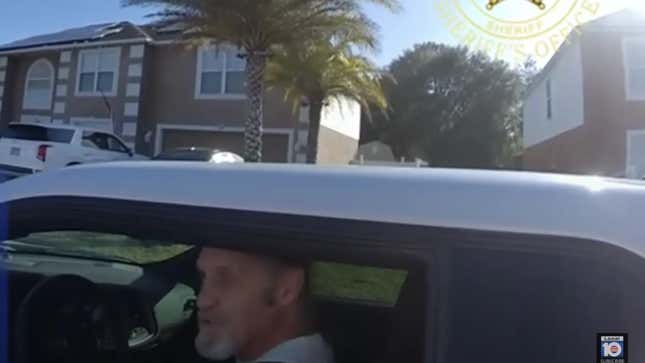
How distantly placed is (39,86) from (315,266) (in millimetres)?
25720

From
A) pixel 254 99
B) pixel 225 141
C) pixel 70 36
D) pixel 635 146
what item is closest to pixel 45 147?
pixel 254 99

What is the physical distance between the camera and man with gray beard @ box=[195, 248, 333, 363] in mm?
1441

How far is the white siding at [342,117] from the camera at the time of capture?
1955 cm

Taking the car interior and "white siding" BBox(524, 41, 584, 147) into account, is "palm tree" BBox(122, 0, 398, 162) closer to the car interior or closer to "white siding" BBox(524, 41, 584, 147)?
"white siding" BBox(524, 41, 584, 147)

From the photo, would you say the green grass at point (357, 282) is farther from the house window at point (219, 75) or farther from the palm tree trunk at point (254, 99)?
the house window at point (219, 75)

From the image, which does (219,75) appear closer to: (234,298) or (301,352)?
(234,298)

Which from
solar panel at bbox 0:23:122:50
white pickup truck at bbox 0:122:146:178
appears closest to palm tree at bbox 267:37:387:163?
white pickup truck at bbox 0:122:146:178

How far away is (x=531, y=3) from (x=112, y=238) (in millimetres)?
10138

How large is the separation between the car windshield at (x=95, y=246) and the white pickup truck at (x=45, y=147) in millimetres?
11692

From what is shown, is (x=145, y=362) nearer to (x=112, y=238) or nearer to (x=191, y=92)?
(x=112, y=238)

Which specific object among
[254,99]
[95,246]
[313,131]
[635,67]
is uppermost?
[635,67]

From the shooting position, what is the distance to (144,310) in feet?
7.46

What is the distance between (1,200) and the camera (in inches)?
59.7

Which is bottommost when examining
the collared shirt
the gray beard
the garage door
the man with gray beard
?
the gray beard
